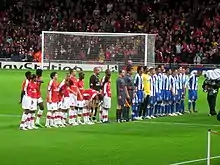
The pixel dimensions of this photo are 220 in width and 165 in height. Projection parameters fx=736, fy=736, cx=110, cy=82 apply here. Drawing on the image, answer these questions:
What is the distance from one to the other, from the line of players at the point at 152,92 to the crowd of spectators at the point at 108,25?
10.6 meters

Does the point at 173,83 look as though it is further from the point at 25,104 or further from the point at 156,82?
the point at 25,104

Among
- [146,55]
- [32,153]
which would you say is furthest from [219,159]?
[146,55]

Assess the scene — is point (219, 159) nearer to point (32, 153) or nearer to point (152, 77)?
point (32, 153)

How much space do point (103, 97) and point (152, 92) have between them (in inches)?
113

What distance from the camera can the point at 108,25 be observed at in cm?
5488

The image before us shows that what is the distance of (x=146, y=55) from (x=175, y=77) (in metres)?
8.34

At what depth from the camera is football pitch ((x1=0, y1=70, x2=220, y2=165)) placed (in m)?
17.1

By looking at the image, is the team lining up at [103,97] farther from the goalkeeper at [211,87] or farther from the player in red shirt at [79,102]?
the goalkeeper at [211,87]

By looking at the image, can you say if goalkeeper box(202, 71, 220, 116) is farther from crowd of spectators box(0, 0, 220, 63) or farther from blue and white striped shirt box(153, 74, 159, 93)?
crowd of spectators box(0, 0, 220, 63)

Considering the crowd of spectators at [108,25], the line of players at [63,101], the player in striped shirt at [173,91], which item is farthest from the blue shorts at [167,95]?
the crowd of spectators at [108,25]

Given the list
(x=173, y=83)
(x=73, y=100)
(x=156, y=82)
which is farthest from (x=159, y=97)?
(x=73, y=100)

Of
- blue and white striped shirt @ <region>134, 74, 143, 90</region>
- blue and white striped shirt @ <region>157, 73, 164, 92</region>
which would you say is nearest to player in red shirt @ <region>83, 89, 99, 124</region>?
blue and white striped shirt @ <region>134, 74, 143, 90</region>

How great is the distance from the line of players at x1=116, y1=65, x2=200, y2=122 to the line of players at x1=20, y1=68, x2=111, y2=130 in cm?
63

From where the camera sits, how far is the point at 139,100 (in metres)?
27.1
